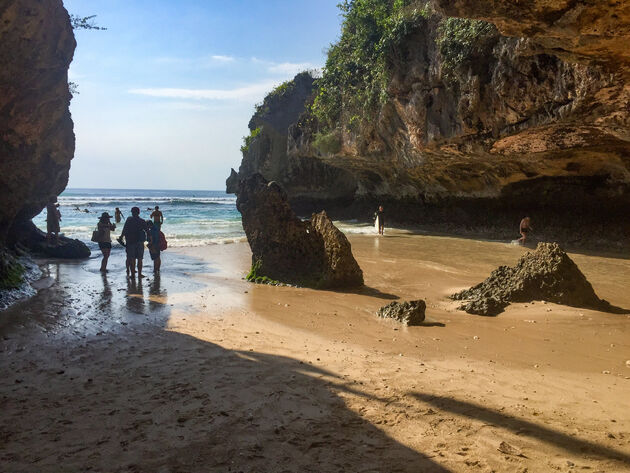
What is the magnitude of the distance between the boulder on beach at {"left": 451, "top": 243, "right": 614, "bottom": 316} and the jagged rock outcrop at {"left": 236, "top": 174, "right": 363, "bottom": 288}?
2.76m

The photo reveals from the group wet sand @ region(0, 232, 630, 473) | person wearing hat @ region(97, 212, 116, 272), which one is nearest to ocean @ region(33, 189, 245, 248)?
person wearing hat @ region(97, 212, 116, 272)

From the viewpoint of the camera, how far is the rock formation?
9.52 m

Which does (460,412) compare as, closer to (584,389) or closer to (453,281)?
(584,389)

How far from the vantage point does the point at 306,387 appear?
158 inches

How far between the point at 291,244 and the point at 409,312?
4.11 m

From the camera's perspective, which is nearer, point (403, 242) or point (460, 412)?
point (460, 412)

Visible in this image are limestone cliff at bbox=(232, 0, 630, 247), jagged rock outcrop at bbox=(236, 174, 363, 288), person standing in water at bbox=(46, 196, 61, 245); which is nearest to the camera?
limestone cliff at bbox=(232, 0, 630, 247)

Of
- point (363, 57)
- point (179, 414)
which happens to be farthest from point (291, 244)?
point (363, 57)

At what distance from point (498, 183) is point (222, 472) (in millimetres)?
18363

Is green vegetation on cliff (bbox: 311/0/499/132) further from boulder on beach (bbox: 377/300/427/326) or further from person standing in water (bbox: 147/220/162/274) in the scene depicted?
person standing in water (bbox: 147/220/162/274)

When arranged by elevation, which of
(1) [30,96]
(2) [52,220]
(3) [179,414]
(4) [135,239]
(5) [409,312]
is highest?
(1) [30,96]

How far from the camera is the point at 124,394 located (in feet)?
12.7

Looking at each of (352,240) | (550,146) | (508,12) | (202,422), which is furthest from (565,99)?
(202,422)

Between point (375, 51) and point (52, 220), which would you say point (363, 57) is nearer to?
point (375, 51)
